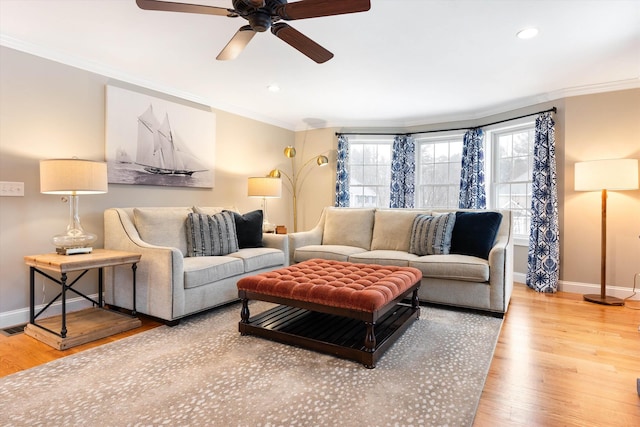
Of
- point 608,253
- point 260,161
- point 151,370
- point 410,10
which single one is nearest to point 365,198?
point 260,161

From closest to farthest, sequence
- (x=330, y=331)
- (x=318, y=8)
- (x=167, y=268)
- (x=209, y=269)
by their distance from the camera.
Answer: (x=318, y=8) → (x=330, y=331) → (x=167, y=268) → (x=209, y=269)

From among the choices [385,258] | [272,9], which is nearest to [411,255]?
[385,258]

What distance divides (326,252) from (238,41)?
8.02ft

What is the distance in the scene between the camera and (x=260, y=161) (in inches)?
215

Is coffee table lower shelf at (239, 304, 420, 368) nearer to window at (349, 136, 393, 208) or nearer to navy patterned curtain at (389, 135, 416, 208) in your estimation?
navy patterned curtain at (389, 135, 416, 208)

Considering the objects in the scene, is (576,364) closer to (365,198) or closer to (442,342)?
(442,342)

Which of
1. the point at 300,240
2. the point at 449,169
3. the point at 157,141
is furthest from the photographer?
the point at 449,169

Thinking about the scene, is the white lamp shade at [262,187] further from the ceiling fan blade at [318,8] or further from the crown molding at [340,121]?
the ceiling fan blade at [318,8]

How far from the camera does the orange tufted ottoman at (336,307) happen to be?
7.29 feet

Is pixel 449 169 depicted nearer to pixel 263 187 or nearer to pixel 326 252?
pixel 326 252

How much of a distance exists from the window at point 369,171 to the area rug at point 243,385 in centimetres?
348

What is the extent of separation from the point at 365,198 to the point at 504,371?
4073 mm

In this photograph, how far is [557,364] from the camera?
2266 millimetres

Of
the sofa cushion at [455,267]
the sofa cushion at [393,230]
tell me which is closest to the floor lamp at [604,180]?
the sofa cushion at [455,267]
